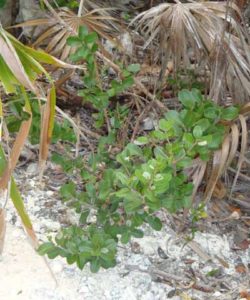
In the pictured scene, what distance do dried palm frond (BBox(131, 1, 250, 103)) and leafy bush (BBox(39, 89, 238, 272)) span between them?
26 centimetres

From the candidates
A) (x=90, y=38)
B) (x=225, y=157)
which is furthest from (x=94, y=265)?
(x=90, y=38)

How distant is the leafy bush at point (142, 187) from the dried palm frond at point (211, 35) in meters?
0.26

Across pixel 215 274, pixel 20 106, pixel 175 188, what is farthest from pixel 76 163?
pixel 215 274

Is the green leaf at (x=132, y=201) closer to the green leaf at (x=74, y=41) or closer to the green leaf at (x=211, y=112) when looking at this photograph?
the green leaf at (x=211, y=112)

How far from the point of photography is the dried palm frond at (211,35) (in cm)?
229

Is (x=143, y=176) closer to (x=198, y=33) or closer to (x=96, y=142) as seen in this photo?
(x=198, y=33)

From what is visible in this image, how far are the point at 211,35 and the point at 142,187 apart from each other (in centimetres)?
68

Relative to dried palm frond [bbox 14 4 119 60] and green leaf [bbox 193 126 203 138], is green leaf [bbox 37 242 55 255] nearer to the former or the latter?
green leaf [bbox 193 126 203 138]

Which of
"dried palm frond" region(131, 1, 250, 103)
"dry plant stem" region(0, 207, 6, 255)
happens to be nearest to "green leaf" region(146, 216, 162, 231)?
"dry plant stem" region(0, 207, 6, 255)

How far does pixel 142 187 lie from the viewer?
1883mm

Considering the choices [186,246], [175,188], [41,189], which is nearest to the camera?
[175,188]

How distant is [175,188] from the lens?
1.96 metres

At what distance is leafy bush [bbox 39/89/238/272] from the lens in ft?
6.11

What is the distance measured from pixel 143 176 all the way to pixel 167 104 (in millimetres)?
998
